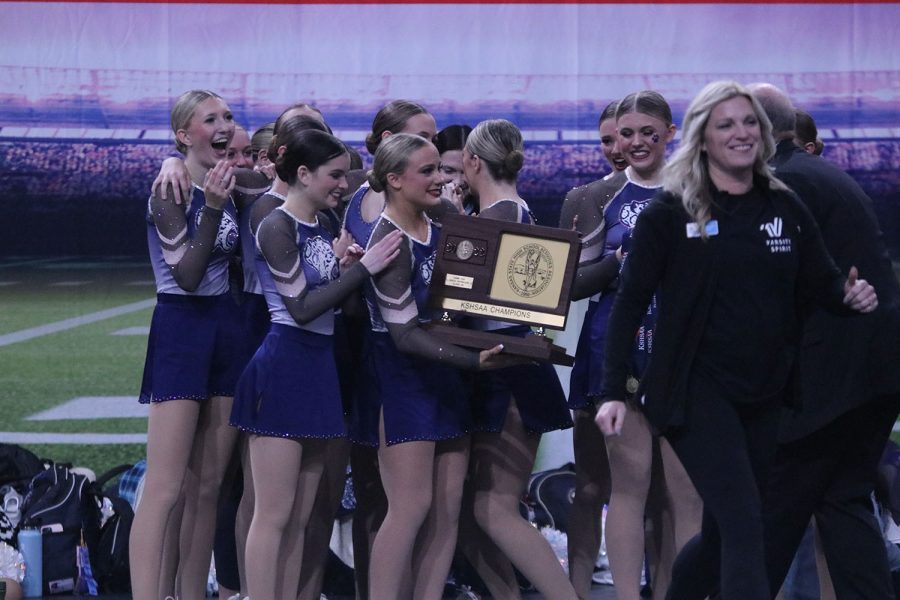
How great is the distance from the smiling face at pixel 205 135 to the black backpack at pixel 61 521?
193 centimetres

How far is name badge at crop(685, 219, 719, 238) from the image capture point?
314 cm

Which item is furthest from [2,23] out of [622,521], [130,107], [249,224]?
[622,521]

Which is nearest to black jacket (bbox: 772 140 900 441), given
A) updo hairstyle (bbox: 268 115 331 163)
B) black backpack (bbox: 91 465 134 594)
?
updo hairstyle (bbox: 268 115 331 163)

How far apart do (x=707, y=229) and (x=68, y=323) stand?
3785mm

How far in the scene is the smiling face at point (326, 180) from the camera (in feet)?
12.4

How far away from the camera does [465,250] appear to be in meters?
3.74

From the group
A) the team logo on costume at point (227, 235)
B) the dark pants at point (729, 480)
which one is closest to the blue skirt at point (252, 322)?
the team logo on costume at point (227, 235)

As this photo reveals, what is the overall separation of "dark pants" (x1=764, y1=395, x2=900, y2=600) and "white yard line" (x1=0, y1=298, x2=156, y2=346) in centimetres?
346

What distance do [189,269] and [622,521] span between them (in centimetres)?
145

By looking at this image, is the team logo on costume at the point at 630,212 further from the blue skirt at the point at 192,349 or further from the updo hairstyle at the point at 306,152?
the blue skirt at the point at 192,349

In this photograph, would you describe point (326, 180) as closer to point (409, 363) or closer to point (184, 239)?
point (184, 239)

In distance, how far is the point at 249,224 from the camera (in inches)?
160

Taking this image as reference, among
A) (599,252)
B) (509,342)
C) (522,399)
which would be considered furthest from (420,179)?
(522,399)

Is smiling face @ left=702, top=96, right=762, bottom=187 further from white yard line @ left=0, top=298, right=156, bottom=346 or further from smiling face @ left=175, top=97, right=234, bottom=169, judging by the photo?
white yard line @ left=0, top=298, right=156, bottom=346
